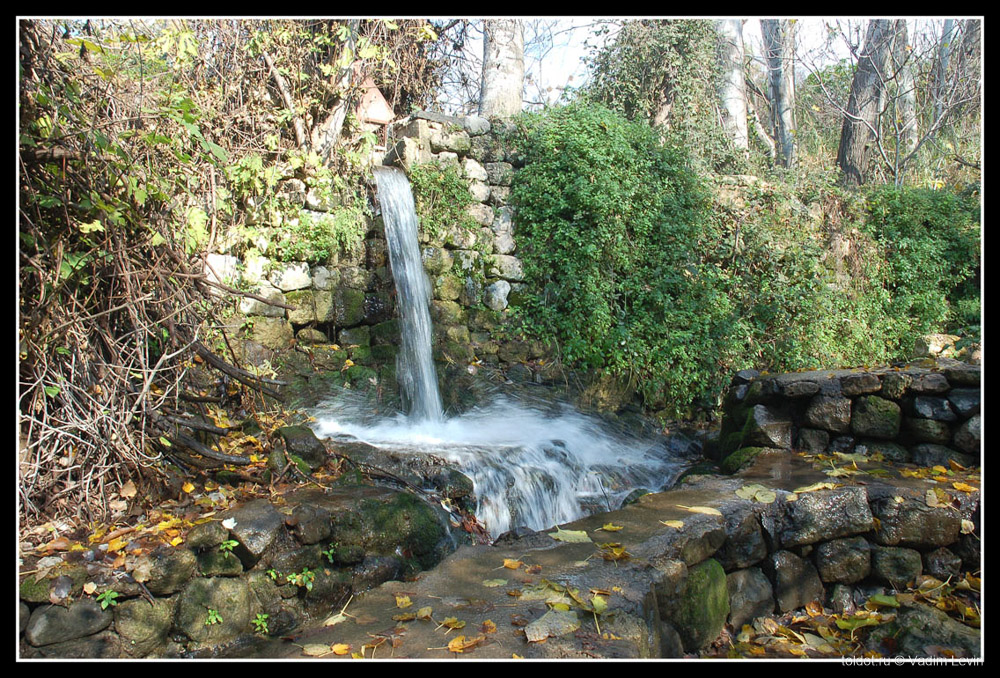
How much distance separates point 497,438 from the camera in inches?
229

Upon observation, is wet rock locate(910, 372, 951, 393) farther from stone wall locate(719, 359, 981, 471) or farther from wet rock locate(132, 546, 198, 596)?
wet rock locate(132, 546, 198, 596)

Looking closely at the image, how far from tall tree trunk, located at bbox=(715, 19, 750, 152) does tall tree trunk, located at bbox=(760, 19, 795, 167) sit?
2.22ft

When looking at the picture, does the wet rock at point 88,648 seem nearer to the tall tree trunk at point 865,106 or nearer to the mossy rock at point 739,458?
the mossy rock at point 739,458

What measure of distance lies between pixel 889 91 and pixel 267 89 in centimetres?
1021

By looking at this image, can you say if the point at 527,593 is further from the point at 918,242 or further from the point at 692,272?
the point at 918,242

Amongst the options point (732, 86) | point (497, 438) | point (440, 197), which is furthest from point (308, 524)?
point (732, 86)

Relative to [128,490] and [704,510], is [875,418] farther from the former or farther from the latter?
[128,490]

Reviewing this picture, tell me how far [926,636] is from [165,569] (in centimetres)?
353

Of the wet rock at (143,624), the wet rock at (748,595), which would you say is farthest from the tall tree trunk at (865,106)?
the wet rock at (143,624)

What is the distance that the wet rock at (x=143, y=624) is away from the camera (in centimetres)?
289

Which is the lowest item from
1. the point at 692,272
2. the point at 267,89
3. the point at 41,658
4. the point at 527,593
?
the point at 41,658

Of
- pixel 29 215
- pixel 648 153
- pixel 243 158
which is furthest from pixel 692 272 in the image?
pixel 29 215

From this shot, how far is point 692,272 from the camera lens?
27.9 feet

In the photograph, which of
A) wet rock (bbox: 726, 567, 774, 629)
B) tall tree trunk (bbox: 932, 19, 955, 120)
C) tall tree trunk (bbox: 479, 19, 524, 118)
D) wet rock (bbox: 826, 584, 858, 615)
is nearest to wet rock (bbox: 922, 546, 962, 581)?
wet rock (bbox: 826, 584, 858, 615)
